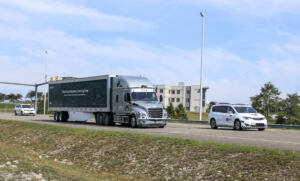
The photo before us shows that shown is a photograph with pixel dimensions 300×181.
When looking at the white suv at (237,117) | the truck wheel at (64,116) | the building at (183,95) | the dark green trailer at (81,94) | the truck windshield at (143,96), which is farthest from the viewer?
the building at (183,95)

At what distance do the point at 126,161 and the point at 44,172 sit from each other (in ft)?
15.2

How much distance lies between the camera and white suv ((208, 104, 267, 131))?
24.8m

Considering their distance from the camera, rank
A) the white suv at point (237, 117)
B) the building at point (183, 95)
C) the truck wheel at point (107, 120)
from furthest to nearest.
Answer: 1. the building at point (183, 95)
2. the truck wheel at point (107, 120)
3. the white suv at point (237, 117)

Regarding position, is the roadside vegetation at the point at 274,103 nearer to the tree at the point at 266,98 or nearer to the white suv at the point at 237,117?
the tree at the point at 266,98

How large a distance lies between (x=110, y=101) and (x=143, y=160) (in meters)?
16.5

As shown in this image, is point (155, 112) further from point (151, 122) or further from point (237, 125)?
point (237, 125)

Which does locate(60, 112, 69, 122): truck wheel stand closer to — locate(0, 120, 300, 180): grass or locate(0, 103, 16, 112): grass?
locate(0, 120, 300, 180): grass

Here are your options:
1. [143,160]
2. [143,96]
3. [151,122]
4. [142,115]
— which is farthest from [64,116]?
[143,160]

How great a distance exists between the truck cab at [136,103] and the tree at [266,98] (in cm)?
6409

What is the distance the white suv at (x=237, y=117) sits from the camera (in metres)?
24.8

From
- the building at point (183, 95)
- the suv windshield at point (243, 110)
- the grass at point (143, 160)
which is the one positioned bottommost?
the grass at point (143, 160)

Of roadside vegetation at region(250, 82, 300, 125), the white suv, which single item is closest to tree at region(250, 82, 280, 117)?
roadside vegetation at region(250, 82, 300, 125)

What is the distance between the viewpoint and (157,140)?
53.8 feet

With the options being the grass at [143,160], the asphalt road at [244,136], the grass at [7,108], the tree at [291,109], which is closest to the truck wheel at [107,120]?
the asphalt road at [244,136]
